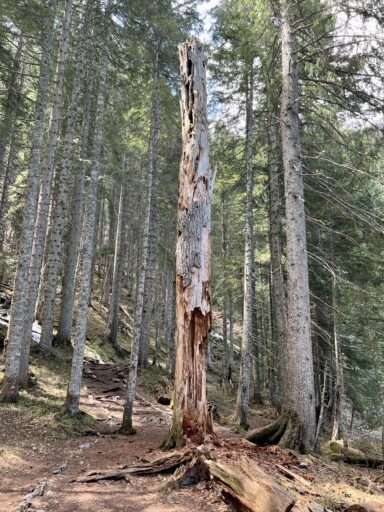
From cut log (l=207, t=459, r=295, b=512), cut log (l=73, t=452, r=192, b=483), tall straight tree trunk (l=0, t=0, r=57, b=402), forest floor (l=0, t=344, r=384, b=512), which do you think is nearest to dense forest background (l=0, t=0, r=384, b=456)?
tall straight tree trunk (l=0, t=0, r=57, b=402)

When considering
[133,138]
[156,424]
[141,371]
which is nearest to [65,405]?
[156,424]

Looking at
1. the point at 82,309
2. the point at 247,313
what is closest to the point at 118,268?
the point at 247,313

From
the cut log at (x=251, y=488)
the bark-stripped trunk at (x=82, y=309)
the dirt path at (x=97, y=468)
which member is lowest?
the dirt path at (x=97, y=468)

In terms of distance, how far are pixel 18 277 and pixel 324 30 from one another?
9.61m

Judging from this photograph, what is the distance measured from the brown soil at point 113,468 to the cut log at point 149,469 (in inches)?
4.4

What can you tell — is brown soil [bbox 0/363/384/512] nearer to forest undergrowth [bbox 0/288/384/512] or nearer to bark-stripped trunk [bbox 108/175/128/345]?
forest undergrowth [bbox 0/288/384/512]

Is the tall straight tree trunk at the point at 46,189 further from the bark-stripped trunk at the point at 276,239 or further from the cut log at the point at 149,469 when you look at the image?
the bark-stripped trunk at the point at 276,239

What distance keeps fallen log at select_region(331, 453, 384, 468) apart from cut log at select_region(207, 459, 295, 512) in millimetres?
5046

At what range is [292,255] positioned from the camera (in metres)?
8.23

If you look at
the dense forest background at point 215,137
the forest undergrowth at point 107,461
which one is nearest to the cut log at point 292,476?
the forest undergrowth at point 107,461

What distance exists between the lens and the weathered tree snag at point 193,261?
18.8 ft

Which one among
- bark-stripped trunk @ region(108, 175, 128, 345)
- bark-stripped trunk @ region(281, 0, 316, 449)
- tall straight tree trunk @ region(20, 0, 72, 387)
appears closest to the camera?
bark-stripped trunk @ region(281, 0, 316, 449)

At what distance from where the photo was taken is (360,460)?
27.7 feet

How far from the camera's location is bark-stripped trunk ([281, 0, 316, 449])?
7418mm
